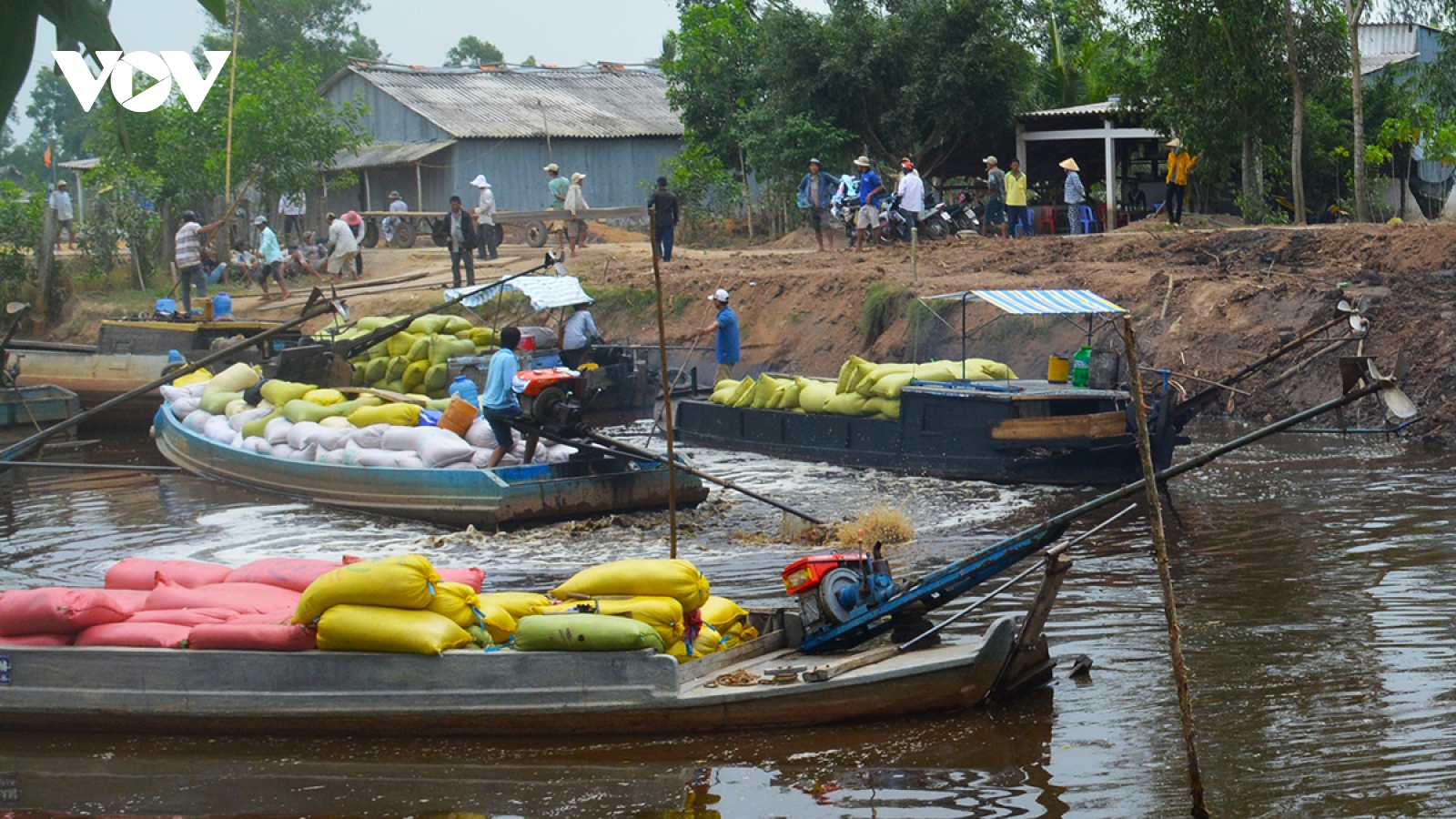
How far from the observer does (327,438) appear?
44.4 ft

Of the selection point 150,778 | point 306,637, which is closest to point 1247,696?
point 306,637

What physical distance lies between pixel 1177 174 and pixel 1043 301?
9.62m

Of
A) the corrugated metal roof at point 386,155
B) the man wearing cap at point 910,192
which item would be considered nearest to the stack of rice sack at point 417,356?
the man wearing cap at point 910,192

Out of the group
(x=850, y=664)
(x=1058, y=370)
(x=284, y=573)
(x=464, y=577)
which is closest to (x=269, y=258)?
(x=1058, y=370)

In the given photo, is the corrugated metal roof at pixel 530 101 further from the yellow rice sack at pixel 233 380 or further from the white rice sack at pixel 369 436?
the white rice sack at pixel 369 436

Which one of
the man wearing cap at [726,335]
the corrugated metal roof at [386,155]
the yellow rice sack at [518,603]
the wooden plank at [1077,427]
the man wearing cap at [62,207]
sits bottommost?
the yellow rice sack at [518,603]

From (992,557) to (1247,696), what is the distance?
1451 mm

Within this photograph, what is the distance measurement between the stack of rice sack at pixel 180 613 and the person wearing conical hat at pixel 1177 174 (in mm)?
16110

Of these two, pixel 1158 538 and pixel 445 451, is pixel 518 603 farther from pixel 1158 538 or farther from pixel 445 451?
pixel 445 451

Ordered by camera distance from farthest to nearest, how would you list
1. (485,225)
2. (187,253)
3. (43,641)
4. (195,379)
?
(485,225) → (187,253) → (195,379) → (43,641)

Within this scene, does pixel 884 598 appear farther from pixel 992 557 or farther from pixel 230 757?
pixel 230 757

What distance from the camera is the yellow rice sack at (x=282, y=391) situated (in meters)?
15.0

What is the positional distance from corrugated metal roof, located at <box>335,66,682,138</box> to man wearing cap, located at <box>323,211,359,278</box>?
16.1ft

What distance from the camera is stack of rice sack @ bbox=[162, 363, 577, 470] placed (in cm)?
1258
